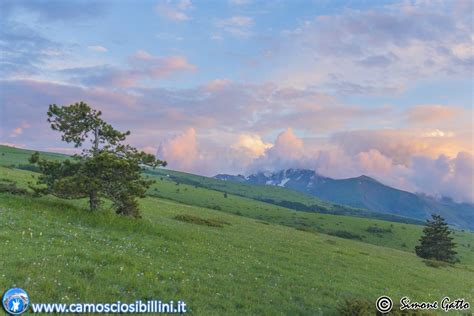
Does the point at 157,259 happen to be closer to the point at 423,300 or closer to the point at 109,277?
the point at 109,277

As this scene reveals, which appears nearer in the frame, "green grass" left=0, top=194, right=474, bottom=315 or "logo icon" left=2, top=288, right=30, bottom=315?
"logo icon" left=2, top=288, right=30, bottom=315

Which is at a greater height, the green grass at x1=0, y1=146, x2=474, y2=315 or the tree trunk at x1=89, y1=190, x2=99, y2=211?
the tree trunk at x1=89, y1=190, x2=99, y2=211

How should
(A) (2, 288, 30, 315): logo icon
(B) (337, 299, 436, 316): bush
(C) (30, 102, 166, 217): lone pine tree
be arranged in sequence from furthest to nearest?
(C) (30, 102, 166, 217): lone pine tree
(B) (337, 299, 436, 316): bush
(A) (2, 288, 30, 315): logo icon

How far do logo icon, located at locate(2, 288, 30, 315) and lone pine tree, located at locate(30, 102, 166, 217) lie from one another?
1588cm

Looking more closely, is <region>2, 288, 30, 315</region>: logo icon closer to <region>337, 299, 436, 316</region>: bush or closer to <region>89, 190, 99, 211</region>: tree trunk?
<region>337, 299, 436, 316</region>: bush

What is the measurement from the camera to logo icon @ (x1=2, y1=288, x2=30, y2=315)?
10.6m

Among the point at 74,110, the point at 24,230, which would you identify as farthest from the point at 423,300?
the point at 74,110

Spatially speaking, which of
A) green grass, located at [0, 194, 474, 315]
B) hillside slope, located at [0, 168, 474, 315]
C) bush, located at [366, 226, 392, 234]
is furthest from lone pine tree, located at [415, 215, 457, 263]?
green grass, located at [0, 194, 474, 315]

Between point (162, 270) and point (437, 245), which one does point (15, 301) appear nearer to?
point (162, 270)

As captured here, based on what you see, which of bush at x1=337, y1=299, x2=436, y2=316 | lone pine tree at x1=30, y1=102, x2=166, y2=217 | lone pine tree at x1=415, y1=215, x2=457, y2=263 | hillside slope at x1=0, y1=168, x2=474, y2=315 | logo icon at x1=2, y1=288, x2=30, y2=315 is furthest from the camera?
lone pine tree at x1=415, y1=215, x2=457, y2=263

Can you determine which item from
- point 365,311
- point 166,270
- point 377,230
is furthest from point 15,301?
point 377,230

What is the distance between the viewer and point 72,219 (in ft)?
84.1

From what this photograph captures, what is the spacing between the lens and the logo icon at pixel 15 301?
10576mm

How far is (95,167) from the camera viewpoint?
2784 centimetres
